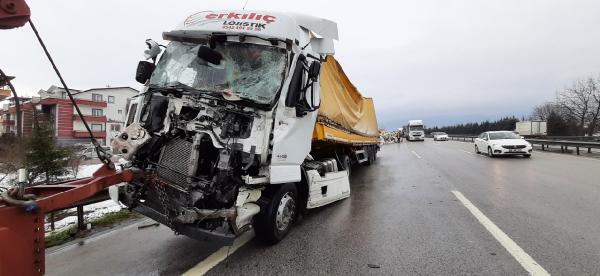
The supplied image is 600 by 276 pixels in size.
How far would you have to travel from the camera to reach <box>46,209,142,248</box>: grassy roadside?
541cm

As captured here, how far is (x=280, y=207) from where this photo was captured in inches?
193

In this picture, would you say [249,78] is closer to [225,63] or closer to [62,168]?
[225,63]

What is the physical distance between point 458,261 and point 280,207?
2251mm

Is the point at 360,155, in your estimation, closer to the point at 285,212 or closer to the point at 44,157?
the point at 285,212

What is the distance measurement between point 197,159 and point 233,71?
1448mm

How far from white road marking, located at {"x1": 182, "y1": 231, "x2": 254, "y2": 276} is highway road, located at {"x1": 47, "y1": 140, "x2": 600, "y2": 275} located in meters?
0.01

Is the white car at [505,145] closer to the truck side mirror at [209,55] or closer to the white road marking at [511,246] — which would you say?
the white road marking at [511,246]

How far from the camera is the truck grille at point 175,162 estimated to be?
4.18 m

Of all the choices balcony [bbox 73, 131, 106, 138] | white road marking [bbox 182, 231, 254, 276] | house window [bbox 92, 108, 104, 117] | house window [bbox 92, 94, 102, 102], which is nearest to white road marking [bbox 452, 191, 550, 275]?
white road marking [bbox 182, 231, 254, 276]

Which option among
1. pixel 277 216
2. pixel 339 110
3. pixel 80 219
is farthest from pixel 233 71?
pixel 339 110

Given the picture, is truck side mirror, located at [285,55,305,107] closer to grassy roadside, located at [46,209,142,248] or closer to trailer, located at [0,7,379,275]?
trailer, located at [0,7,379,275]

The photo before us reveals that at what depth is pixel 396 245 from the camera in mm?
4684

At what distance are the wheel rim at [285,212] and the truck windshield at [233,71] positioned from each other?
1.43 m

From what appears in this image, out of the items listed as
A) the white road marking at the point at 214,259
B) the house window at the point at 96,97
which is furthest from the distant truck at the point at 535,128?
the house window at the point at 96,97
